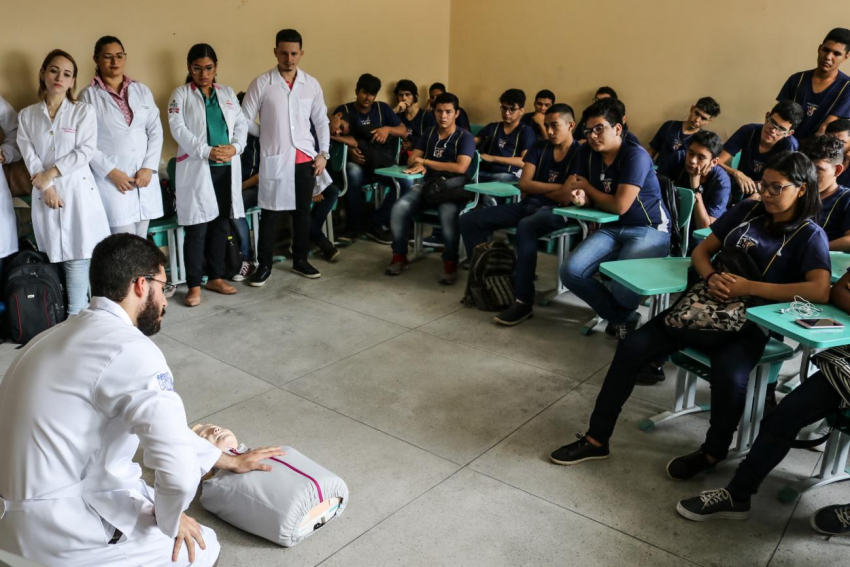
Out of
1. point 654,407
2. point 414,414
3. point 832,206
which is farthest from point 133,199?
point 832,206

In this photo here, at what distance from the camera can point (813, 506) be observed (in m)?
2.68

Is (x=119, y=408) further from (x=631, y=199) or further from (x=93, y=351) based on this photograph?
(x=631, y=199)

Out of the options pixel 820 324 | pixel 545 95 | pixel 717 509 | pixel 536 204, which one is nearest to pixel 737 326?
pixel 820 324

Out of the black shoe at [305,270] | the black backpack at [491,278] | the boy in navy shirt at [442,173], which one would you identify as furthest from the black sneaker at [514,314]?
the black shoe at [305,270]

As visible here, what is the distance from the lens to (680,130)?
6148 mm

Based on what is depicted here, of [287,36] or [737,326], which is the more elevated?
[287,36]

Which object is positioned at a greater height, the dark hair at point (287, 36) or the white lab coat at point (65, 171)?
the dark hair at point (287, 36)

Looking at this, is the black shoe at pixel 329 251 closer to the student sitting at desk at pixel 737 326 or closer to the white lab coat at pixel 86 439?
the student sitting at desk at pixel 737 326

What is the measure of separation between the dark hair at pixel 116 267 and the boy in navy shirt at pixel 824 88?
4.62m

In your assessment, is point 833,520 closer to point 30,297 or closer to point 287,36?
point 30,297

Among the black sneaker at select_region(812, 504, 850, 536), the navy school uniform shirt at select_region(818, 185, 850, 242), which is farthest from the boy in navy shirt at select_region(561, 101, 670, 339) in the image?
the black sneaker at select_region(812, 504, 850, 536)

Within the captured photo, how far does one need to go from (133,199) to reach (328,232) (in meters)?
1.95

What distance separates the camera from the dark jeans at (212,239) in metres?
4.82

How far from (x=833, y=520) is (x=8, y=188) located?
14.4ft
